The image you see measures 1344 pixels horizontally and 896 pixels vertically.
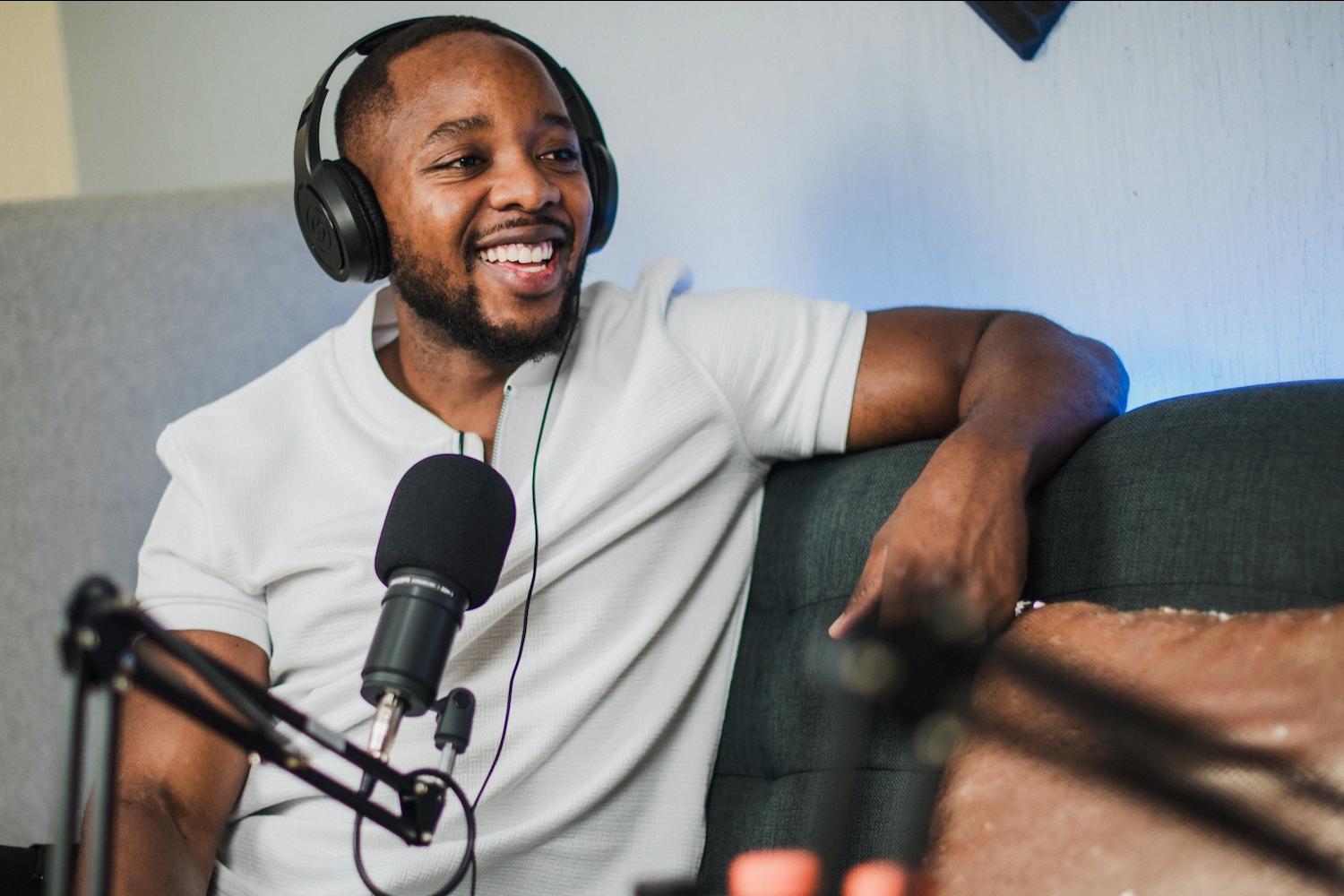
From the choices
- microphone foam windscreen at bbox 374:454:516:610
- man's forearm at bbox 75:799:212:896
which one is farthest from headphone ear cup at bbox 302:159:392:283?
man's forearm at bbox 75:799:212:896

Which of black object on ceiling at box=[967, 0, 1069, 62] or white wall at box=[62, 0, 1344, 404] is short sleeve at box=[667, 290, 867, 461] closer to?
white wall at box=[62, 0, 1344, 404]

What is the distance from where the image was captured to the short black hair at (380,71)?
Answer: 138cm

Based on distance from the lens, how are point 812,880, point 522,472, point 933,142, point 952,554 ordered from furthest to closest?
point 933,142, point 522,472, point 952,554, point 812,880

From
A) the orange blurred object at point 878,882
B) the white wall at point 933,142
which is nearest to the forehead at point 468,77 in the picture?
the white wall at point 933,142

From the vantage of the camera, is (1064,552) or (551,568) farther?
(551,568)

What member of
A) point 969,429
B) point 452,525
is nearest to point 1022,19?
point 969,429

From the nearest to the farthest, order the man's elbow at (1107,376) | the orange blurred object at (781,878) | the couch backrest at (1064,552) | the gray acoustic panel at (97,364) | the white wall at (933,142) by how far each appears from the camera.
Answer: the orange blurred object at (781,878), the couch backrest at (1064,552), the man's elbow at (1107,376), the white wall at (933,142), the gray acoustic panel at (97,364)

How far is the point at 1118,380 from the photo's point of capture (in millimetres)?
1188

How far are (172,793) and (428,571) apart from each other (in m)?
0.62

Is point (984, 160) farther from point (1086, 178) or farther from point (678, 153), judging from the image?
point (678, 153)

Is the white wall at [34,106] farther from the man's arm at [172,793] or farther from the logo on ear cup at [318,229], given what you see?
the man's arm at [172,793]

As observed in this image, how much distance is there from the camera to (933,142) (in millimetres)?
1487

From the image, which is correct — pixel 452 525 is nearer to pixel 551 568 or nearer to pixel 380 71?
pixel 551 568

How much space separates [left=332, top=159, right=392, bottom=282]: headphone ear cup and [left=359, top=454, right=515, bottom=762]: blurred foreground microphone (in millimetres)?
512
